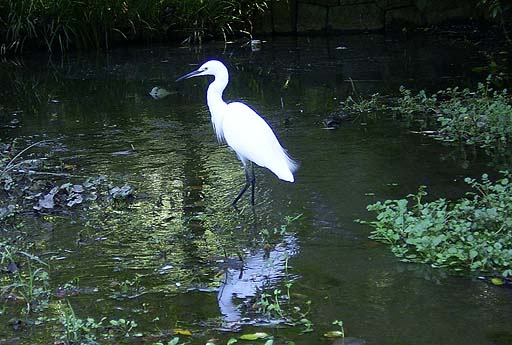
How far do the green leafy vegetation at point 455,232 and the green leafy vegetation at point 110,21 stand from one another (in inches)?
335

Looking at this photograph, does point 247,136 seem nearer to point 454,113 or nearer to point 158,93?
point 454,113

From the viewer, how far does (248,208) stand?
5.96 metres

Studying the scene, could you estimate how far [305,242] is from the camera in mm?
5215

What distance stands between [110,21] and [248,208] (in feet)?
26.2

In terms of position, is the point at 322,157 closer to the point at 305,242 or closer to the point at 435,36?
the point at 305,242

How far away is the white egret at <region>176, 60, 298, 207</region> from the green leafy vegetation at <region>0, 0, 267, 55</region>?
6.75 metres

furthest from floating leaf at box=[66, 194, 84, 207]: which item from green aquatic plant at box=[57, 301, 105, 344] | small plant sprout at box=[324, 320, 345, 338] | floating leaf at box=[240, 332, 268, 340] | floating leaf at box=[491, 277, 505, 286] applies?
floating leaf at box=[491, 277, 505, 286]

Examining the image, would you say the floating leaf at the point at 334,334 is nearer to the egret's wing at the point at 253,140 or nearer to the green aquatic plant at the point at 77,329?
the green aquatic plant at the point at 77,329

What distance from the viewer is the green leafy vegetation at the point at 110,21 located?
41.7 ft

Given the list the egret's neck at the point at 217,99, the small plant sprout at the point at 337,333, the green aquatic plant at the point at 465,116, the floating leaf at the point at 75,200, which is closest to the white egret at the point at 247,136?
the egret's neck at the point at 217,99

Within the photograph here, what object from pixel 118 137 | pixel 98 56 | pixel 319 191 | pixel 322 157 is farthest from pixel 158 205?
pixel 98 56

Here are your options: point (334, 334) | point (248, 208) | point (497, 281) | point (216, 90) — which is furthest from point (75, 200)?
point (497, 281)

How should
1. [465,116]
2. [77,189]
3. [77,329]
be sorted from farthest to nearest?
[465,116]
[77,189]
[77,329]

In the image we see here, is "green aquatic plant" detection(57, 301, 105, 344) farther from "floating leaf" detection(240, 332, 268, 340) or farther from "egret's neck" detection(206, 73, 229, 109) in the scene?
"egret's neck" detection(206, 73, 229, 109)
